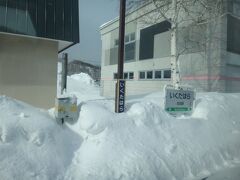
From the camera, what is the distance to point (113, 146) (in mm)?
6672

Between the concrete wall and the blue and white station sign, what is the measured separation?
4779mm

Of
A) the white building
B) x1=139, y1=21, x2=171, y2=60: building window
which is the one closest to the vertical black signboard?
the white building

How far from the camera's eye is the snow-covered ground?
222 inches

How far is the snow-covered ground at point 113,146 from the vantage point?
18.5 ft

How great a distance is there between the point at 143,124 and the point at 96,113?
4.54 feet

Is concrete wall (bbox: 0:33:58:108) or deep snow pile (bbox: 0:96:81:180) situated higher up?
concrete wall (bbox: 0:33:58:108)

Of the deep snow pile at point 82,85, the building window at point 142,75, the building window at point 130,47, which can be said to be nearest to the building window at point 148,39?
the building window at point 142,75

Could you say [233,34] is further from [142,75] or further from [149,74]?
[142,75]

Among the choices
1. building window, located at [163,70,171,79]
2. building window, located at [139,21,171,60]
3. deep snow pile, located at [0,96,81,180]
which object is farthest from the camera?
building window, located at [139,21,171,60]

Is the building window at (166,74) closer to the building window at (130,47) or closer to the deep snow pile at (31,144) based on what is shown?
the building window at (130,47)

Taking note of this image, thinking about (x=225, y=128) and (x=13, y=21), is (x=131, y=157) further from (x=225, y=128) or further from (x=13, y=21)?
(x=13, y=21)

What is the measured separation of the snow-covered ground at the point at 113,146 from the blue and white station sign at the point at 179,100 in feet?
1.28

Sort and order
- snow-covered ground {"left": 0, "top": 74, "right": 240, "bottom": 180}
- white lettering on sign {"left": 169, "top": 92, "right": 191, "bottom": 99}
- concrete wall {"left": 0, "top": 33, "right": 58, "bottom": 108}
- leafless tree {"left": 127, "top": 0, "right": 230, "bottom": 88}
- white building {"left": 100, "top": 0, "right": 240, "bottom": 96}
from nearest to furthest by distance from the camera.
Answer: snow-covered ground {"left": 0, "top": 74, "right": 240, "bottom": 180} → white lettering on sign {"left": 169, "top": 92, "right": 191, "bottom": 99} → concrete wall {"left": 0, "top": 33, "right": 58, "bottom": 108} → leafless tree {"left": 127, "top": 0, "right": 230, "bottom": 88} → white building {"left": 100, "top": 0, "right": 240, "bottom": 96}

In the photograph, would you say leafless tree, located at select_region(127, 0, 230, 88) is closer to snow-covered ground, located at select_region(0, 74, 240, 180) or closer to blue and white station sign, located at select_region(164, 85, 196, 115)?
blue and white station sign, located at select_region(164, 85, 196, 115)
